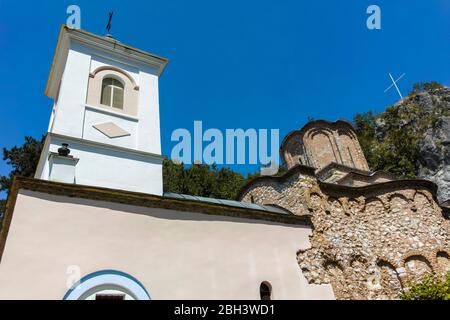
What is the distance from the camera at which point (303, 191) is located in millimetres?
9953

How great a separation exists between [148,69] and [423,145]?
78.6ft

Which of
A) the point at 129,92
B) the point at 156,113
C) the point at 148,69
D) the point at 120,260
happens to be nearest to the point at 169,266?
the point at 120,260

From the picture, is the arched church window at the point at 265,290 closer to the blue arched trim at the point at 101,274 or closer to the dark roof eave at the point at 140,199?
the dark roof eave at the point at 140,199

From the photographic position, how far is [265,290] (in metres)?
7.43

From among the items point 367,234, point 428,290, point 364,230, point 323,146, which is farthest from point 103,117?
point 323,146

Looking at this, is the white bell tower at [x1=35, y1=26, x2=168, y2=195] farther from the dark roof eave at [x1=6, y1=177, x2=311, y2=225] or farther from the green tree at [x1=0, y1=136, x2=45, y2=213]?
the green tree at [x1=0, y1=136, x2=45, y2=213]

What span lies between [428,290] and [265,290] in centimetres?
496

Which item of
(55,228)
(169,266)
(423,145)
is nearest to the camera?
(55,228)

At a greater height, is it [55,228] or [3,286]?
[55,228]

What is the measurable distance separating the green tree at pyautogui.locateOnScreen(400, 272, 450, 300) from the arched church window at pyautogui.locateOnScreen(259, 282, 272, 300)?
15.3 feet

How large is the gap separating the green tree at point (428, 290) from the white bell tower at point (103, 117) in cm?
779

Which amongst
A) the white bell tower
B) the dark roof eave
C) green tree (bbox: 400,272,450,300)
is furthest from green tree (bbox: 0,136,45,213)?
green tree (bbox: 400,272,450,300)
